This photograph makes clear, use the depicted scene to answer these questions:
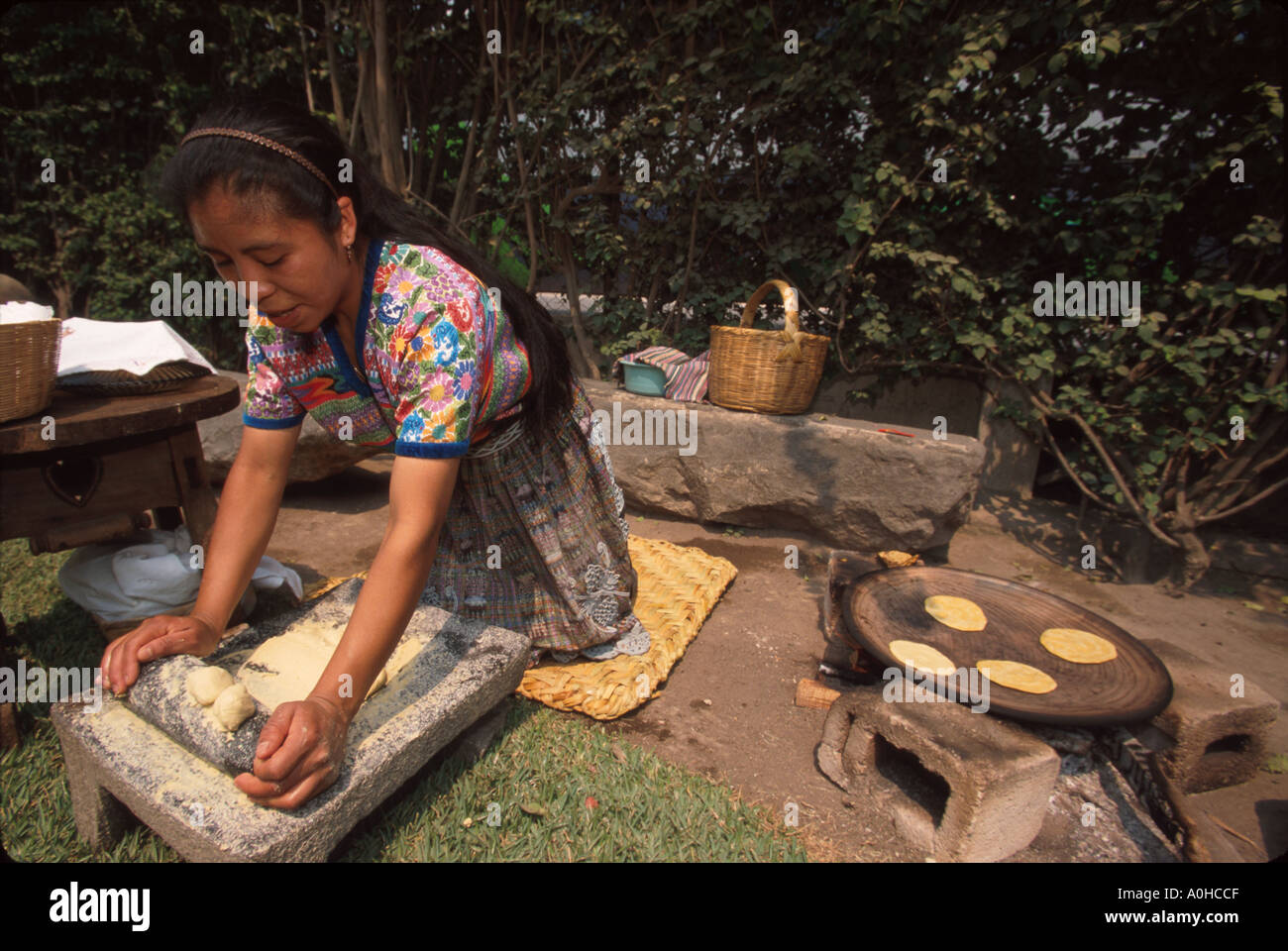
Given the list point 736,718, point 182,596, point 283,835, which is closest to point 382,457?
point 182,596

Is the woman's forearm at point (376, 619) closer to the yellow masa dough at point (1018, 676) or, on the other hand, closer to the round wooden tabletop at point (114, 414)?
the round wooden tabletop at point (114, 414)

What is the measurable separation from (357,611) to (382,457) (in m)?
3.95

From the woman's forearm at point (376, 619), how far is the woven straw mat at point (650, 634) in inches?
36.0

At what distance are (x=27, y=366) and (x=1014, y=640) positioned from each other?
3.24m

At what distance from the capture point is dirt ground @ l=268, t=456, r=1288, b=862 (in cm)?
199

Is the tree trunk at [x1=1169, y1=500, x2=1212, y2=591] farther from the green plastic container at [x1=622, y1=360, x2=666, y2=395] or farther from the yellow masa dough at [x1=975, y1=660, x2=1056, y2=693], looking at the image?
the green plastic container at [x1=622, y1=360, x2=666, y2=395]

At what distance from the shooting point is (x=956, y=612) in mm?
2592

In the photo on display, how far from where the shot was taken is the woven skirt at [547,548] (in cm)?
245

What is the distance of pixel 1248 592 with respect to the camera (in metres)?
3.69

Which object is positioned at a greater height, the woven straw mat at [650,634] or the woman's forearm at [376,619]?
the woman's forearm at [376,619]

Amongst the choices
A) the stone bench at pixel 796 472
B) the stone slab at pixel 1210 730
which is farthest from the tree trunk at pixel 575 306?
the stone slab at pixel 1210 730

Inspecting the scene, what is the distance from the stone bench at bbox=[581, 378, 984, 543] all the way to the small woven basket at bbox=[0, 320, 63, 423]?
2.81 meters

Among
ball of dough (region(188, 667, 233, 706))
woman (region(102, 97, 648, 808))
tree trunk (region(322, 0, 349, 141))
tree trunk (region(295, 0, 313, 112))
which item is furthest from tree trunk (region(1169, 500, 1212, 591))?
tree trunk (region(295, 0, 313, 112))

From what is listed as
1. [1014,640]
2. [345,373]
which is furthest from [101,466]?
[1014,640]
